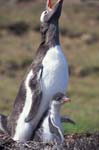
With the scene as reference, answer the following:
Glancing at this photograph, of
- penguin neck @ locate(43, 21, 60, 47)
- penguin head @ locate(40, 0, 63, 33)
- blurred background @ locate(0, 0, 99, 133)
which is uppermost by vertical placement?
blurred background @ locate(0, 0, 99, 133)

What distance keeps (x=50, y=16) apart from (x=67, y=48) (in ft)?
50.8

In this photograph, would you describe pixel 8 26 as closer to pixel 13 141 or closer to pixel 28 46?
pixel 28 46

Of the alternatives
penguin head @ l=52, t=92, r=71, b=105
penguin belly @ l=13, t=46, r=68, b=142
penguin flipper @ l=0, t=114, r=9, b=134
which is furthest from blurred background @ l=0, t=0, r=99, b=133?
penguin head @ l=52, t=92, r=71, b=105

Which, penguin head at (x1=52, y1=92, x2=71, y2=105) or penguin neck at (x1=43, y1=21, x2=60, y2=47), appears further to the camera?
penguin neck at (x1=43, y1=21, x2=60, y2=47)

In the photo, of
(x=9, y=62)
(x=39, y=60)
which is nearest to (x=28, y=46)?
(x=9, y=62)

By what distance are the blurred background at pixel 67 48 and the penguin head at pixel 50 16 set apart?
543 centimetres

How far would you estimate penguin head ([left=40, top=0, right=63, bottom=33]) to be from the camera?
22.9ft

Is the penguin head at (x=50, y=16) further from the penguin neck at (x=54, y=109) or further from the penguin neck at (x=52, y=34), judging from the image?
the penguin neck at (x=54, y=109)

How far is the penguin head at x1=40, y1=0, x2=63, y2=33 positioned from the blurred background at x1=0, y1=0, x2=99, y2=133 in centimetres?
543

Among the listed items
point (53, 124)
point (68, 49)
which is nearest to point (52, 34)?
point (53, 124)

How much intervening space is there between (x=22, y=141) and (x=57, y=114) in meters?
0.37

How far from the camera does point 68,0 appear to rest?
89.8 feet

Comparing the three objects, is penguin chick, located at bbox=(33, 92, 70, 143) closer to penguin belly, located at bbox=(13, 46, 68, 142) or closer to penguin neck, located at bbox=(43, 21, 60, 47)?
penguin belly, located at bbox=(13, 46, 68, 142)

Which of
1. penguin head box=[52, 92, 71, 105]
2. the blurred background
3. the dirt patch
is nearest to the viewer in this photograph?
the dirt patch
